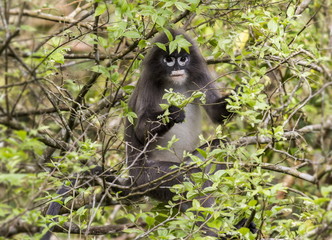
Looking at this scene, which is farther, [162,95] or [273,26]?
[162,95]

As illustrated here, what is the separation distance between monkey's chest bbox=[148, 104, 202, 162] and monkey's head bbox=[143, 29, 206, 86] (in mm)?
452

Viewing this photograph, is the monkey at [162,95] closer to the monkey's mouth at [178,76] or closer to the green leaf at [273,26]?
the monkey's mouth at [178,76]

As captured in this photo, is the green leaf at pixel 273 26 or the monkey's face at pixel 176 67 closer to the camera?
the green leaf at pixel 273 26

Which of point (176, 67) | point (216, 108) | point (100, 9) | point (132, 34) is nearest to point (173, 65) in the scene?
point (176, 67)

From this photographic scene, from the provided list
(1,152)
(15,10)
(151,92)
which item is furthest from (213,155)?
(15,10)

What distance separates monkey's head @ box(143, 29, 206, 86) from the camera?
604 centimetres

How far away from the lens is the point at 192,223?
3.81 meters

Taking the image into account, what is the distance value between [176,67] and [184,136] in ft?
2.75

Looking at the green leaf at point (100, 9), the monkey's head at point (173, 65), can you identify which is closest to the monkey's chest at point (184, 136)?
the monkey's head at point (173, 65)

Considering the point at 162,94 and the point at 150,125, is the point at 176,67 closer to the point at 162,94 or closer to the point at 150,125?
the point at 162,94

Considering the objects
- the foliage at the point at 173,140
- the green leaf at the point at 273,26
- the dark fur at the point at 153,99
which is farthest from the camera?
the dark fur at the point at 153,99

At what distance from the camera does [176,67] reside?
19.9ft

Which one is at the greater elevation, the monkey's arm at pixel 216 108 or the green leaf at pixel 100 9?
the green leaf at pixel 100 9

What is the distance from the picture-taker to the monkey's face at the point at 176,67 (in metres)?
6.03
